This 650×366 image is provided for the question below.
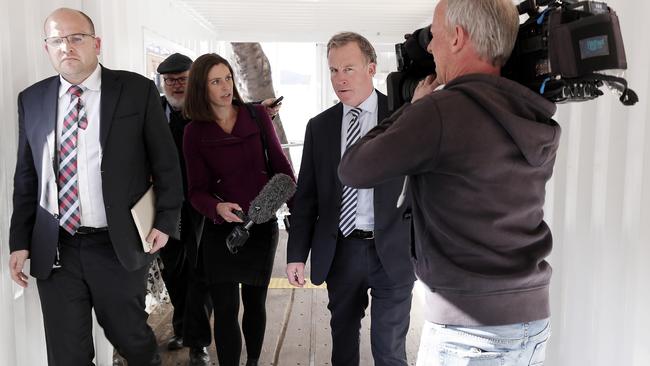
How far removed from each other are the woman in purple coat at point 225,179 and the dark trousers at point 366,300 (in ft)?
2.08

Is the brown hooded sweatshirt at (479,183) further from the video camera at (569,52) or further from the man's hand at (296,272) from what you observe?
the man's hand at (296,272)

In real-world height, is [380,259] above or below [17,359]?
above

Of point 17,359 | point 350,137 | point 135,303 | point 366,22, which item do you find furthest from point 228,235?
point 366,22

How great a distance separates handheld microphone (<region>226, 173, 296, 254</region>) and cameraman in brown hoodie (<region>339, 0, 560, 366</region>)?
52.8 inches

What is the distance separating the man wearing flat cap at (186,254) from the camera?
11.8ft

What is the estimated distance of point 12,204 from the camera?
2527 mm

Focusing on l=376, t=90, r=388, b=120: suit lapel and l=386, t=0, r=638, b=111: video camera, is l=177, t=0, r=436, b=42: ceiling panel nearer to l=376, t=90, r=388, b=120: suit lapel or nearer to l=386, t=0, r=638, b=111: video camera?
l=376, t=90, r=388, b=120: suit lapel

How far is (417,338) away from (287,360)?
1.06 metres

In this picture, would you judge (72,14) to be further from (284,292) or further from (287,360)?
(284,292)

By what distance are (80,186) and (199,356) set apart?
1.66 metres

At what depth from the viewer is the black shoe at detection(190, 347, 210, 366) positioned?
3611 mm

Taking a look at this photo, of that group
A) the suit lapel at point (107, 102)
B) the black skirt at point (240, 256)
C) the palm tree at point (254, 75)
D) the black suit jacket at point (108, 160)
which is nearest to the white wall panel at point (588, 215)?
the black suit jacket at point (108, 160)

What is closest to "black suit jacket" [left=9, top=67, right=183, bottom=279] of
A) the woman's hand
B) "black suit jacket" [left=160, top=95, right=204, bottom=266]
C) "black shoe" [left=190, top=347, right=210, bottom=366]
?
the woman's hand

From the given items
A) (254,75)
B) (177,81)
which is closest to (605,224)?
(177,81)
